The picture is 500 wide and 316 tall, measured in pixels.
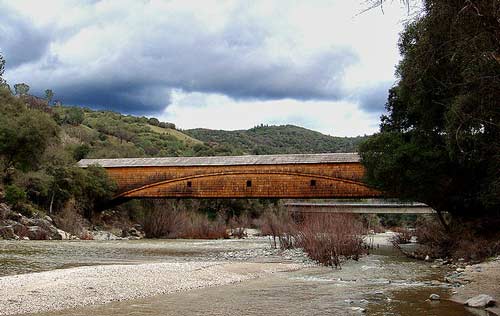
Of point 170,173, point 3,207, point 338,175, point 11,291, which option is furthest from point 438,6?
point 170,173

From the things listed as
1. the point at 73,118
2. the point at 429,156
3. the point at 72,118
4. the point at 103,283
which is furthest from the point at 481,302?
the point at 72,118

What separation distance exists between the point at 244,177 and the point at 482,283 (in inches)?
800

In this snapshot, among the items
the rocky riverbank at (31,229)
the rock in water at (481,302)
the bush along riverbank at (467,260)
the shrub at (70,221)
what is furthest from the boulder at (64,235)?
the rock in water at (481,302)

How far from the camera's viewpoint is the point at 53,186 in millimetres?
29578

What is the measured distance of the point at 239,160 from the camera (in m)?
29.8

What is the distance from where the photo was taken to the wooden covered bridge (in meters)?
27.5

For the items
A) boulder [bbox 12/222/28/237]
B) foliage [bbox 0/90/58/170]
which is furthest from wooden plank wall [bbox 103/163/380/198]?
boulder [bbox 12/222/28/237]

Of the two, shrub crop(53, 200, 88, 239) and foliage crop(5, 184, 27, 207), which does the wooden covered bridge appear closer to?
shrub crop(53, 200, 88, 239)

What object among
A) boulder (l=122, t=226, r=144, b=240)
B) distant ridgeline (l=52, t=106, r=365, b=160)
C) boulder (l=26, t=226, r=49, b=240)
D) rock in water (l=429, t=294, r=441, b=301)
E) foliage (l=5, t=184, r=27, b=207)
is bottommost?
boulder (l=122, t=226, r=144, b=240)

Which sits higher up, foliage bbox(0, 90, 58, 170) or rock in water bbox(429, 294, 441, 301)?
foliage bbox(0, 90, 58, 170)

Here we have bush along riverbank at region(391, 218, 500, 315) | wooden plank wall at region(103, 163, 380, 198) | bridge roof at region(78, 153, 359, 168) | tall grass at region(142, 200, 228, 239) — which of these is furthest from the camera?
tall grass at region(142, 200, 228, 239)

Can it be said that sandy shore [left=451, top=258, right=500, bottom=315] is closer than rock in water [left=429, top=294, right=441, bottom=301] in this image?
No

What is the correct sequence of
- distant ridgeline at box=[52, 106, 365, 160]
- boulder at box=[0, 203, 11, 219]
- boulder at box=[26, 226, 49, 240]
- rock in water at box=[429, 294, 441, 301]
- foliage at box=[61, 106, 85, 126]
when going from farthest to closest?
foliage at box=[61, 106, 85, 126], distant ridgeline at box=[52, 106, 365, 160], boulder at box=[0, 203, 11, 219], boulder at box=[26, 226, 49, 240], rock in water at box=[429, 294, 441, 301]

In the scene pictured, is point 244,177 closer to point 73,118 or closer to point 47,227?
point 47,227
